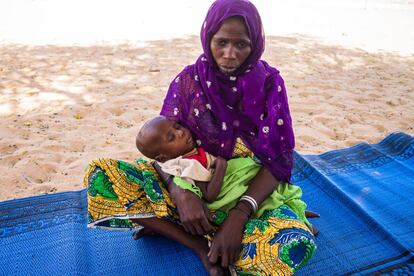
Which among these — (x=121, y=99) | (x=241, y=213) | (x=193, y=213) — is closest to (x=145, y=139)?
(x=193, y=213)

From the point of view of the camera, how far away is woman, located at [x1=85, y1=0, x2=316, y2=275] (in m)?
1.58

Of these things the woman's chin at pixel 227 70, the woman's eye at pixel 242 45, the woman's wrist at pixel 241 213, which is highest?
the woman's eye at pixel 242 45

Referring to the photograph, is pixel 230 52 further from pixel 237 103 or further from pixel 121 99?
pixel 121 99

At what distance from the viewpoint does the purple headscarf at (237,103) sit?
176 centimetres

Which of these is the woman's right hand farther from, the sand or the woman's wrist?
the sand

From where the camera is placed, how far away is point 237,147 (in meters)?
1.91

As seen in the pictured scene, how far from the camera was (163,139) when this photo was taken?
177 centimetres

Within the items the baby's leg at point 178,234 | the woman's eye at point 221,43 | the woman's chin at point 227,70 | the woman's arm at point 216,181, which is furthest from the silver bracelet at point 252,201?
the woman's eye at point 221,43

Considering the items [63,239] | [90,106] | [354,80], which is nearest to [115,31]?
[90,106]

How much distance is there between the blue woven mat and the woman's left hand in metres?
0.33

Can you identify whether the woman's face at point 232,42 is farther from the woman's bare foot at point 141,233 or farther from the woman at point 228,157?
the woman's bare foot at point 141,233

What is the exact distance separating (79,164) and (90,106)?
1.23 meters

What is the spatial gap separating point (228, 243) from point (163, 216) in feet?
1.10

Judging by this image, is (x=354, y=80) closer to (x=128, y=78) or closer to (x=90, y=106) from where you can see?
(x=128, y=78)
